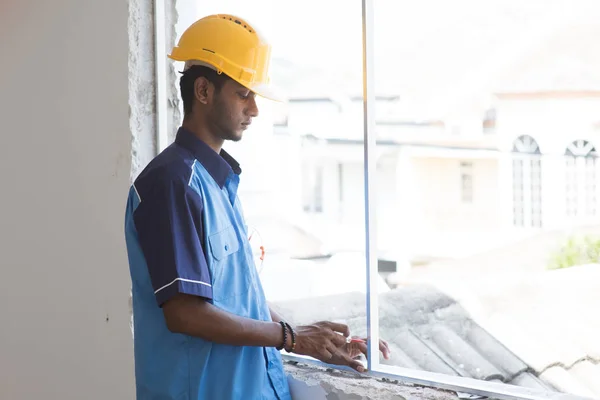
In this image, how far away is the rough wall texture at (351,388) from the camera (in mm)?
1731

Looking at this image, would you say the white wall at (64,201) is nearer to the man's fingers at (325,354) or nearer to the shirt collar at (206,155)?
the shirt collar at (206,155)

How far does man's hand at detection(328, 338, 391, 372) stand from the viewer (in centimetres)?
165

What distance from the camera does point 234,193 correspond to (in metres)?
1.63

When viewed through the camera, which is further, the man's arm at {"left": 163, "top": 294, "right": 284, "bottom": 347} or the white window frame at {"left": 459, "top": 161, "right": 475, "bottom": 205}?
the white window frame at {"left": 459, "top": 161, "right": 475, "bottom": 205}

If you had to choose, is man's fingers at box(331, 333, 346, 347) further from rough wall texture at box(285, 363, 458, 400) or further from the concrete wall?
the concrete wall

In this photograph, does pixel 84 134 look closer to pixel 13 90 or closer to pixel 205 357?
pixel 13 90

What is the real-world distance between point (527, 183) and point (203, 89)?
15.2 m

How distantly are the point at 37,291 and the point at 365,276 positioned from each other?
53.8 inches

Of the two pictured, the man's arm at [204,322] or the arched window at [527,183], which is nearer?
the man's arm at [204,322]

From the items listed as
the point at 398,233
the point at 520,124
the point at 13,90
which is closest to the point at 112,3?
the point at 13,90

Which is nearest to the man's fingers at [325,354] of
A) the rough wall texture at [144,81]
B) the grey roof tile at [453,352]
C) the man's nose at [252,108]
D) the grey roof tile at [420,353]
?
the man's nose at [252,108]

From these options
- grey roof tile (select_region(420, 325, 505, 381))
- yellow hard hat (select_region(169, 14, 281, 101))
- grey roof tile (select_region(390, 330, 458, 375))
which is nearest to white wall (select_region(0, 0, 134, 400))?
yellow hard hat (select_region(169, 14, 281, 101))

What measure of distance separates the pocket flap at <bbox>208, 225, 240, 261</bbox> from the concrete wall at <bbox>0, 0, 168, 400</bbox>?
773 millimetres

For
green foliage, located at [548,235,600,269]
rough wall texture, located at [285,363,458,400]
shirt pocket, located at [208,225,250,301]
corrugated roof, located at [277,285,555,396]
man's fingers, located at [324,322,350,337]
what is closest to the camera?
shirt pocket, located at [208,225,250,301]
